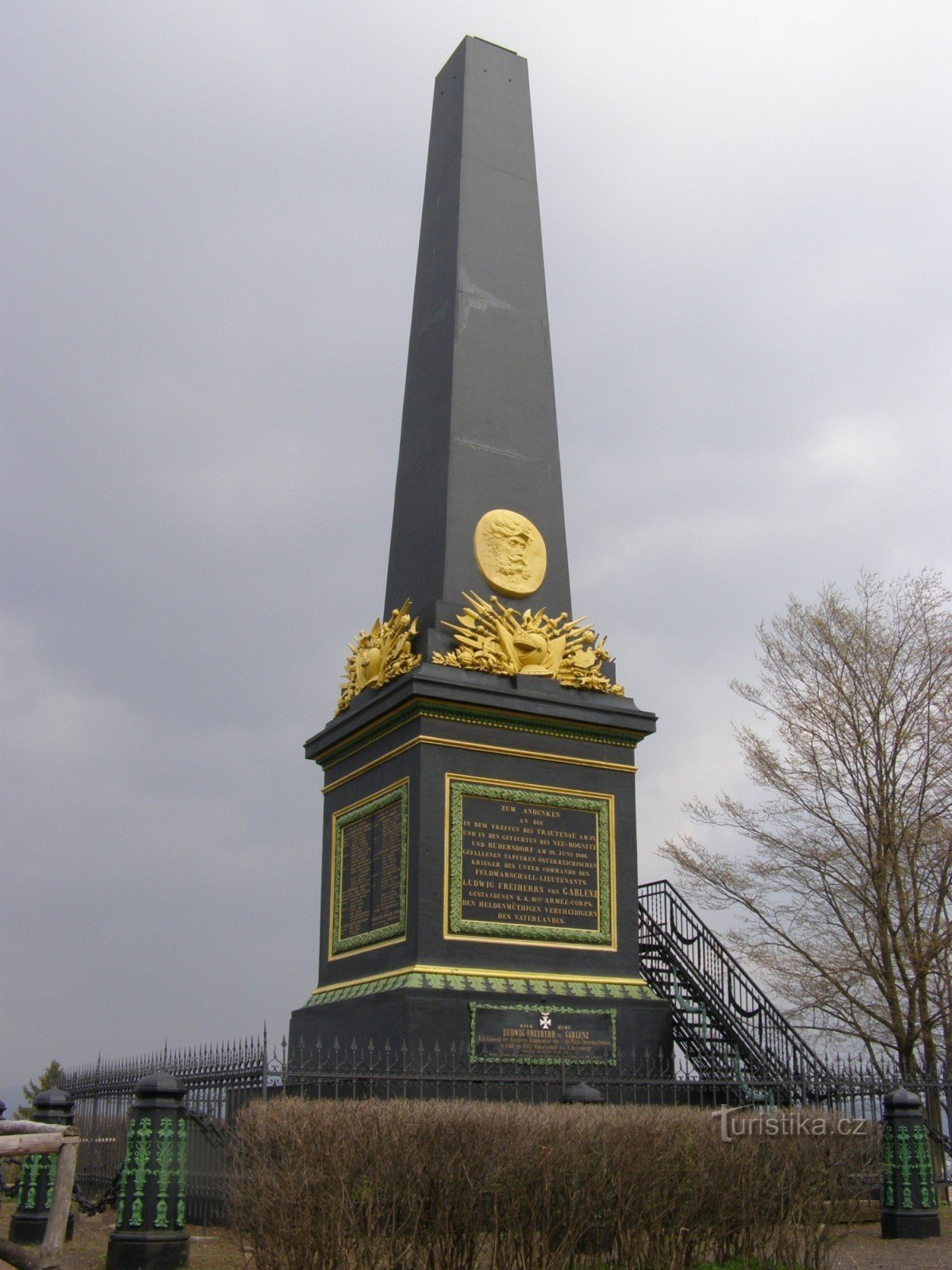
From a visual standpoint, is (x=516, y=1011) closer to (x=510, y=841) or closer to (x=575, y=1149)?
(x=510, y=841)

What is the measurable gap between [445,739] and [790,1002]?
9812 mm

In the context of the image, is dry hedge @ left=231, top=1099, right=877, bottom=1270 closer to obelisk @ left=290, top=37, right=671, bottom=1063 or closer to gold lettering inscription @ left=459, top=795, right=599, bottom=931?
obelisk @ left=290, top=37, right=671, bottom=1063

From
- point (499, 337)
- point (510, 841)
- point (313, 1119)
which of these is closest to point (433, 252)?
point (499, 337)

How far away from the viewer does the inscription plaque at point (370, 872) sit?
15188mm

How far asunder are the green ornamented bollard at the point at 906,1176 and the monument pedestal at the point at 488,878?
267cm

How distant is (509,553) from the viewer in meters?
17.0

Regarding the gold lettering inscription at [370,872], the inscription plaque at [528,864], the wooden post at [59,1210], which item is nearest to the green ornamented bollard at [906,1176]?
the inscription plaque at [528,864]

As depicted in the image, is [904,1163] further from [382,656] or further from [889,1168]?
[382,656]

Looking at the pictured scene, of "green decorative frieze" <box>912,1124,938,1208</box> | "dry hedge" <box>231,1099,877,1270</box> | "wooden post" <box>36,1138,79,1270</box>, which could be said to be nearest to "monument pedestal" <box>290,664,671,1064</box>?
"green decorative frieze" <box>912,1124,938,1208</box>

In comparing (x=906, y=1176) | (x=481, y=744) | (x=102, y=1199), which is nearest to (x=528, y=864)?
(x=481, y=744)

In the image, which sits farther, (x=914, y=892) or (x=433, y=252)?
(x=914, y=892)

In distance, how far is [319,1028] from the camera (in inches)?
626

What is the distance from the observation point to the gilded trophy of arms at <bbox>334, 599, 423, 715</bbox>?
16.2m

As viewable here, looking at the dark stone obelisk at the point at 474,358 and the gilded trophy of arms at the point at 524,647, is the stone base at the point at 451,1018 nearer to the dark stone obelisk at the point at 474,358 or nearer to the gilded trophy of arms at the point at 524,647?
the gilded trophy of arms at the point at 524,647
